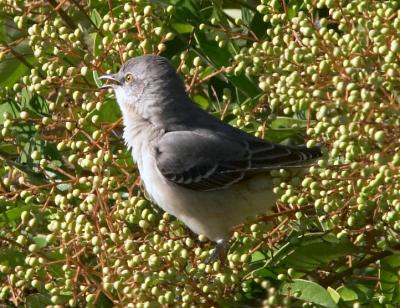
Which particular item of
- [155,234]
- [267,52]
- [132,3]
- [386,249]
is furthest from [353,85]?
[132,3]

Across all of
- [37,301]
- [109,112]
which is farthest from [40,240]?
[109,112]

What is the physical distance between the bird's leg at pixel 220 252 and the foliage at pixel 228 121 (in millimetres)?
59

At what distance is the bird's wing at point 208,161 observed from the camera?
6160mm

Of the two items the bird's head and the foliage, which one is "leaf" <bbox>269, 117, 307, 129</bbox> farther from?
the bird's head

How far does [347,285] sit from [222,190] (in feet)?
4.49

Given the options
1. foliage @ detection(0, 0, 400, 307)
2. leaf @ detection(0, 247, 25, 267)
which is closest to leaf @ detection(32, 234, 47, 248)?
foliage @ detection(0, 0, 400, 307)

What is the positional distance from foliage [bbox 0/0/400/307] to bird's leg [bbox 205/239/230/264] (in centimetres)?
6

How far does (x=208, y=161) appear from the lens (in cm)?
626

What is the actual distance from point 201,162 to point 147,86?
0.91 m

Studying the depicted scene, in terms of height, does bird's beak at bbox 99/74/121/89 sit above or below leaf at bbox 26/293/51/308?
above

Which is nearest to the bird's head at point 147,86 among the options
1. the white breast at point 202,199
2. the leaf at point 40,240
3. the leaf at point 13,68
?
the white breast at point 202,199

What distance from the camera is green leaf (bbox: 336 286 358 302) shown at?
5.14 metres

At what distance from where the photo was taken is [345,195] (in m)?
4.62

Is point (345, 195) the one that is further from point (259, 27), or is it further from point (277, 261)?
point (259, 27)
